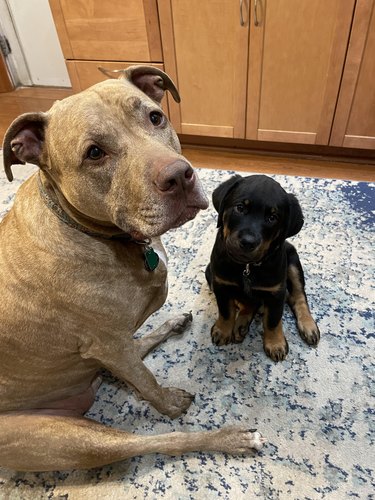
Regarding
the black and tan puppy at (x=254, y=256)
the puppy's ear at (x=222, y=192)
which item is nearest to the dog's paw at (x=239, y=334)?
the black and tan puppy at (x=254, y=256)

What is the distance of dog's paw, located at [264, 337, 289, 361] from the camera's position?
1.91m

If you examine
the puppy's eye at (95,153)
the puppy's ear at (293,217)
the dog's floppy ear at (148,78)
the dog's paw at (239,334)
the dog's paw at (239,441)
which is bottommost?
the dog's paw at (239,334)

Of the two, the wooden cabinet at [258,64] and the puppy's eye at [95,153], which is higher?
the puppy's eye at [95,153]

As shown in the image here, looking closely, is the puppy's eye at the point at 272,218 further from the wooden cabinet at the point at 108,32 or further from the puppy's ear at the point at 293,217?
the wooden cabinet at the point at 108,32

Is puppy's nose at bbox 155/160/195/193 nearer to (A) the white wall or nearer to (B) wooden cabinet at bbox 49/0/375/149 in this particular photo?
(B) wooden cabinet at bbox 49/0/375/149

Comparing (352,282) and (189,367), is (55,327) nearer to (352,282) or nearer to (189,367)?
(189,367)

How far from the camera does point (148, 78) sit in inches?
58.9

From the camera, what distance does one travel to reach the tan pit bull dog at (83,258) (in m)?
1.20

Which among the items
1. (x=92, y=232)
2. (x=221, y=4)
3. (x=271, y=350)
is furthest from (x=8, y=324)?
(x=221, y=4)

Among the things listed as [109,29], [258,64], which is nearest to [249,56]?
[258,64]

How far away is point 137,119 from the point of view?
1273 mm

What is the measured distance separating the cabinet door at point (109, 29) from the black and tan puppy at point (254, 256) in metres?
1.98

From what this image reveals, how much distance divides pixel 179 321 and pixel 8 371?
0.90 metres

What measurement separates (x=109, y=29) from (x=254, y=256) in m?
2.55
